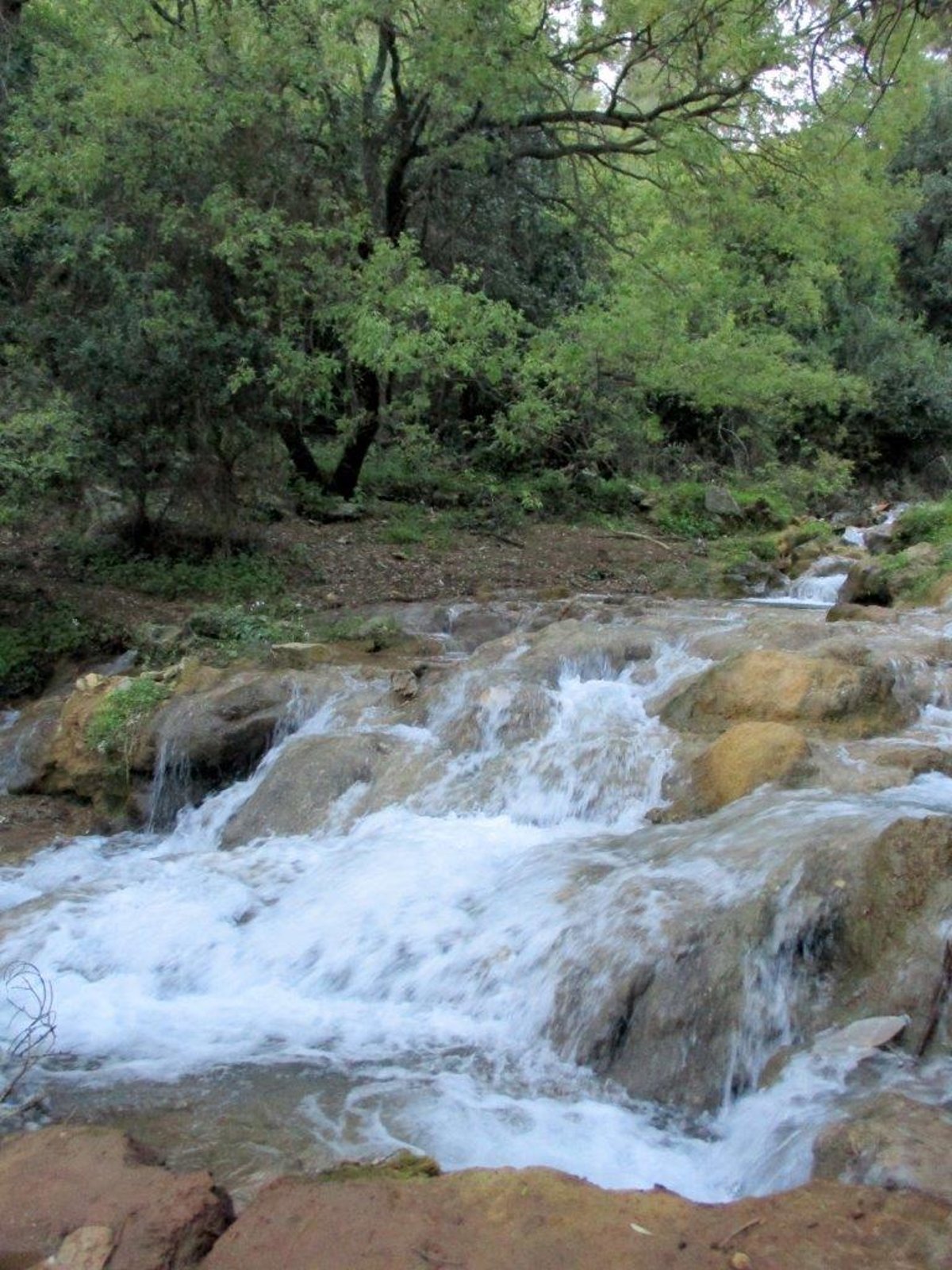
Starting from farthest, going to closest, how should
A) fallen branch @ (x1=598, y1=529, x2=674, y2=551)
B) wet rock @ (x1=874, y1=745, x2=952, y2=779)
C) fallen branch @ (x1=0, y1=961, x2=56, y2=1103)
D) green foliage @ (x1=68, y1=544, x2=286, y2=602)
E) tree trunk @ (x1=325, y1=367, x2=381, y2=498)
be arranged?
fallen branch @ (x1=598, y1=529, x2=674, y2=551) → tree trunk @ (x1=325, y1=367, x2=381, y2=498) → green foliage @ (x1=68, y1=544, x2=286, y2=602) → wet rock @ (x1=874, y1=745, x2=952, y2=779) → fallen branch @ (x1=0, y1=961, x2=56, y2=1103)

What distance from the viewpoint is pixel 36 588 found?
36.5 ft

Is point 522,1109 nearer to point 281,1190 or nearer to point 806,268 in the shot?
point 281,1190

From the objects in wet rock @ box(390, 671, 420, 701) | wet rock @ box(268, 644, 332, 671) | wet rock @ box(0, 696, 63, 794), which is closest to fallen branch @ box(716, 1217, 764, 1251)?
A: wet rock @ box(390, 671, 420, 701)

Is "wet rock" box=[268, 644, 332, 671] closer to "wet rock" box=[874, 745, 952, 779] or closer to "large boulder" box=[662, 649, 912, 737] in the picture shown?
"large boulder" box=[662, 649, 912, 737]

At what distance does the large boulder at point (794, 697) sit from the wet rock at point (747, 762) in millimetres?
612

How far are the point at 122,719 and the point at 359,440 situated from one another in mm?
6987

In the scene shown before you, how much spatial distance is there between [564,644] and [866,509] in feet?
43.0

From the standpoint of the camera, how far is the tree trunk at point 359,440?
1381cm

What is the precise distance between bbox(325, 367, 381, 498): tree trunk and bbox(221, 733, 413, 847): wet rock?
652 cm

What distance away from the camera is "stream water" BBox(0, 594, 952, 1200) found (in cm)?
386

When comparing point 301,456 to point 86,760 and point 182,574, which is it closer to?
point 182,574

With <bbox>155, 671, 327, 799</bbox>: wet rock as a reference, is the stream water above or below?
below

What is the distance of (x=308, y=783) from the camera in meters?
7.48

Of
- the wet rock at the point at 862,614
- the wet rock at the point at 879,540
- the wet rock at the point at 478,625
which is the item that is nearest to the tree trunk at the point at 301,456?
the wet rock at the point at 478,625
